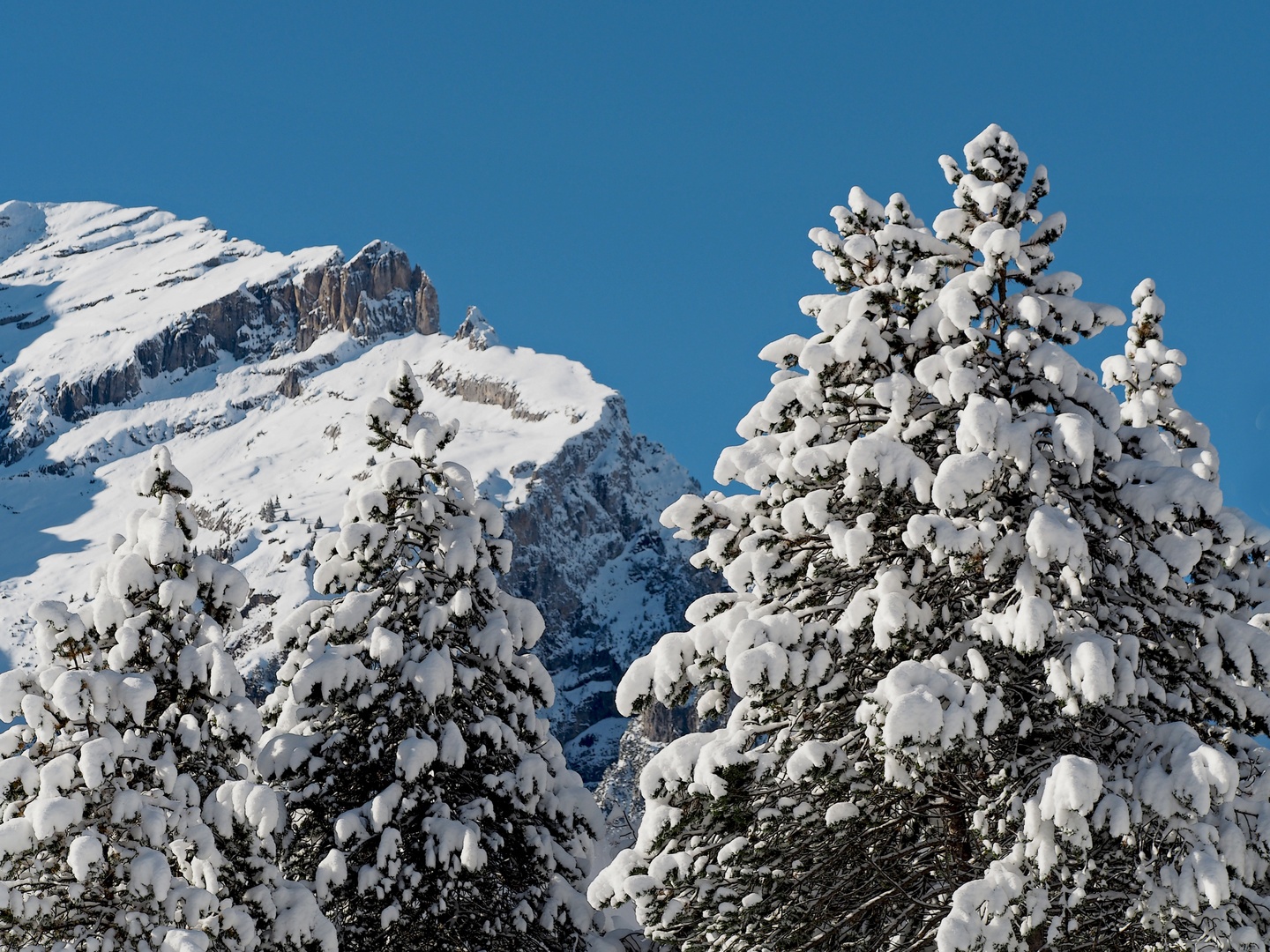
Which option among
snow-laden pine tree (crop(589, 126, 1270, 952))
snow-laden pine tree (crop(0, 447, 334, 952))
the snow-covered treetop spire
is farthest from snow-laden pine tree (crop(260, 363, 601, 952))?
the snow-covered treetop spire

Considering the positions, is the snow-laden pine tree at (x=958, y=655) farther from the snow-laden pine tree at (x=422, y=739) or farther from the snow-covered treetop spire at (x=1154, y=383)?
the snow-covered treetop spire at (x=1154, y=383)

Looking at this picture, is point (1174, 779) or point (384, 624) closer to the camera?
point (1174, 779)

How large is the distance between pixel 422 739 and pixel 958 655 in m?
6.63

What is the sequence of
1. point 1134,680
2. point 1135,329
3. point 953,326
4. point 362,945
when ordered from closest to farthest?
point 1134,680
point 953,326
point 362,945
point 1135,329

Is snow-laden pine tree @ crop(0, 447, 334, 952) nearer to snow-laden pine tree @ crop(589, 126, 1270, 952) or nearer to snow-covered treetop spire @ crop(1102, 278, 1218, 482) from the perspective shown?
snow-laden pine tree @ crop(589, 126, 1270, 952)

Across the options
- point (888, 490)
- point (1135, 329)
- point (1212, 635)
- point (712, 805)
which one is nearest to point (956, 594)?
point (888, 490)

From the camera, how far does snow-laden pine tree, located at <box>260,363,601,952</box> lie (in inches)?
548

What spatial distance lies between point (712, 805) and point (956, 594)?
8.22 ft

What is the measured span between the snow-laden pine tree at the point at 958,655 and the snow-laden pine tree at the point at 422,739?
4.12 metres

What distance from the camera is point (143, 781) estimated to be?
12039 mm

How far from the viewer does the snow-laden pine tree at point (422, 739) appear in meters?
13.9

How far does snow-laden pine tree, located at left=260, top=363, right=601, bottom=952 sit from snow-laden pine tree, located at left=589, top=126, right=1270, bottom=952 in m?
4.12

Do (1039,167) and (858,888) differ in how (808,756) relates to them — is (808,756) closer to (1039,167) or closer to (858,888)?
(858,888)

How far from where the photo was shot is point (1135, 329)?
56.7 feet
